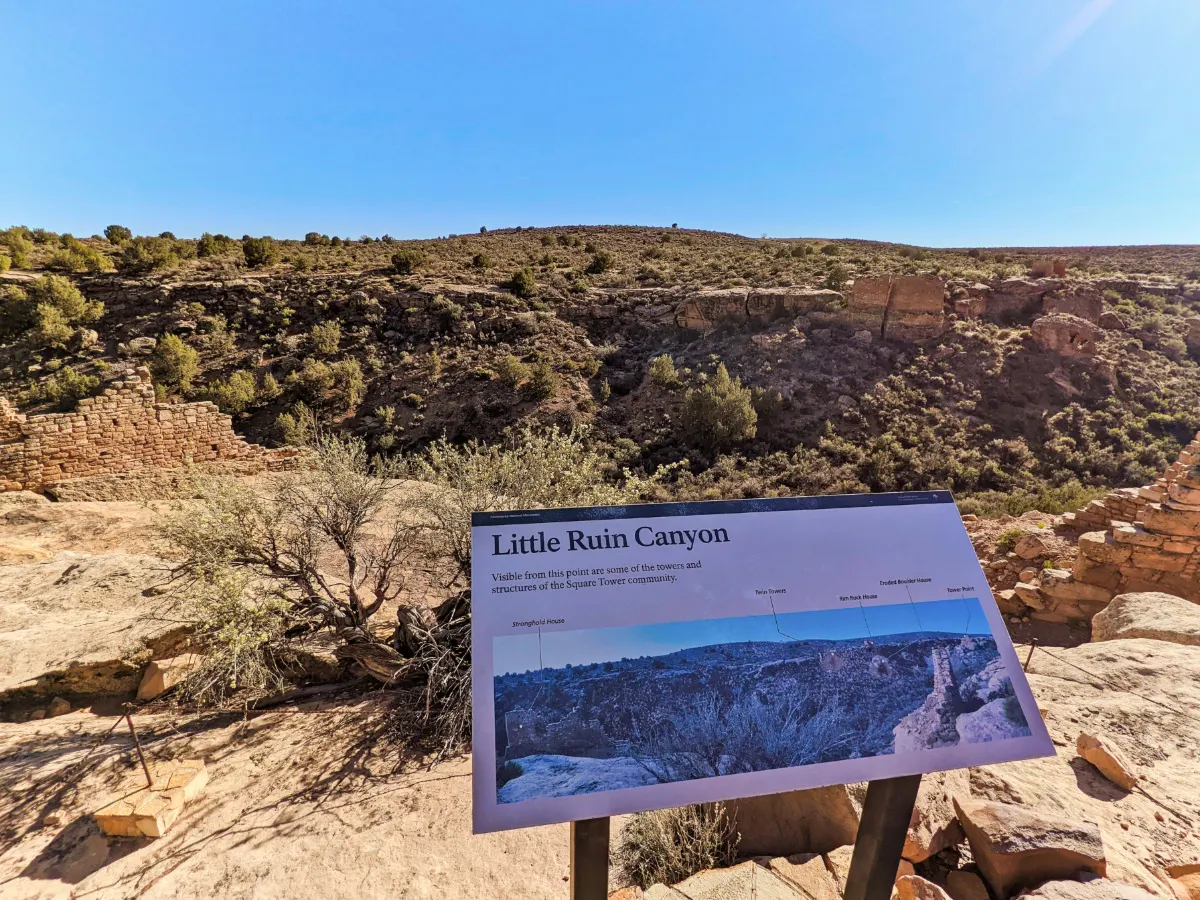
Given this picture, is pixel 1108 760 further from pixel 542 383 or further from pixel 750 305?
pixel 750 305

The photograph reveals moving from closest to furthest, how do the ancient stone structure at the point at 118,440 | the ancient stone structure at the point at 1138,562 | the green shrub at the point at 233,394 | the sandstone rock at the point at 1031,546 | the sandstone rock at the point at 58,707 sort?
the sandstone rock at the point at 58,707
the ancient stone structure at the point at 1138,562
the sandstone rock at the point at 1031,546
the ancient stone structure at the point at 118,440
the green shrub at the point at 233,394

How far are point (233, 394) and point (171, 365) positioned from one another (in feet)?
8.12

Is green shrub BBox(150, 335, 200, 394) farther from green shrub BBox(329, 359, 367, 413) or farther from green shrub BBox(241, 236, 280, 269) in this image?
green shrub BBox(241, 236, 280, 269)

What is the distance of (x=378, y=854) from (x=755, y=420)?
1359 cm

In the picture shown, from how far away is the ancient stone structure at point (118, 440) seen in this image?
32.4 feet

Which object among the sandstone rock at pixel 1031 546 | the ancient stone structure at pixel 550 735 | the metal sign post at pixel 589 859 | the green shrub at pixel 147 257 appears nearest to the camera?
the ancient stone structure at pixel 550 735

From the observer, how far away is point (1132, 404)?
600 inches

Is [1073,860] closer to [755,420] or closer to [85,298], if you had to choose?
[755,420]

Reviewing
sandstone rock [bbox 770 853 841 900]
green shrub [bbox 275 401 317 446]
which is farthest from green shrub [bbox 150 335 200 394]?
sandstone rock [bbox 770 853 841 900]

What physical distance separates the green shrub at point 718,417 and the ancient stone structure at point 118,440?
10.6m

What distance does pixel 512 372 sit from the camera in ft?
57.2

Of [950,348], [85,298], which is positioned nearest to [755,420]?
[950,348]

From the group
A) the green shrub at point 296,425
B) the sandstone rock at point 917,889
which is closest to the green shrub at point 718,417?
the green shrub at point 296,425

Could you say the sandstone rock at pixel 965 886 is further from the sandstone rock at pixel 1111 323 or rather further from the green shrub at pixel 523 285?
the sandstone rock at pixel 1111 323
